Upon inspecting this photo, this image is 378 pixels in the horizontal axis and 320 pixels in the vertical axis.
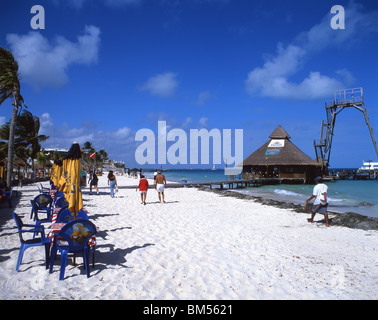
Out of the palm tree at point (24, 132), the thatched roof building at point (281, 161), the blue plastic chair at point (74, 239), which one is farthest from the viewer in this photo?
the thatched roof building at point (281, 161)

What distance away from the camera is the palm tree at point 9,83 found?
13156mm

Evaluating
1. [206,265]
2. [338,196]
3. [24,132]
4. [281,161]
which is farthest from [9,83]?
[281,161]

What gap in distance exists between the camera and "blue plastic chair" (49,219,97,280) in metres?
4.05

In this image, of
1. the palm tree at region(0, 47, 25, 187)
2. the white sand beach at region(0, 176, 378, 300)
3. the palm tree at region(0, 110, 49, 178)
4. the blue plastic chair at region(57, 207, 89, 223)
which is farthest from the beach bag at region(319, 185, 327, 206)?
the palm tree at region(0, 110, 49, 178)

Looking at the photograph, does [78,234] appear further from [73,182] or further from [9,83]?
[9,83]

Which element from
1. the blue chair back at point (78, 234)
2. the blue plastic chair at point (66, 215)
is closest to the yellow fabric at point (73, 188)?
the blue plastic chair at point (66, 215)

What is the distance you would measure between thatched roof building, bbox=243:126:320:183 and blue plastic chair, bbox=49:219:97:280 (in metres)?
34.6

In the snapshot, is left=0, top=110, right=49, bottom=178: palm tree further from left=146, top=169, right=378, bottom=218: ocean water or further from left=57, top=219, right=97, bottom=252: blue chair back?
left=57, top=219, right=97, bottom=252: blue chair back

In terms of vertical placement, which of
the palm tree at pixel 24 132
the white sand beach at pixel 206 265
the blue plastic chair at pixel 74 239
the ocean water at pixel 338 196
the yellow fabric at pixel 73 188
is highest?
the palm tree at pixel 24 132

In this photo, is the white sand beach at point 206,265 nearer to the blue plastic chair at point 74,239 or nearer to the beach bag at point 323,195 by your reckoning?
the blue plastic chair at point 74,239

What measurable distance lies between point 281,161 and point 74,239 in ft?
126

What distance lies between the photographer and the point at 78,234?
13.7 feet

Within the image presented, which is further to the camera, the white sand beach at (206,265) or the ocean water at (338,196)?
the ocean water at (338,196)
